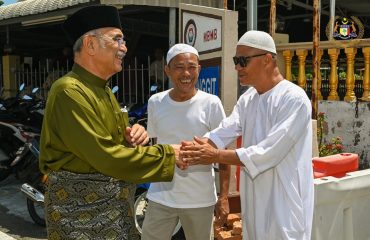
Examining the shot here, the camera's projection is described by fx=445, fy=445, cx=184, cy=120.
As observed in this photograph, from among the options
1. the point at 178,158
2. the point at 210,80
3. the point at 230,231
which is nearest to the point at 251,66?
the point at 178,158

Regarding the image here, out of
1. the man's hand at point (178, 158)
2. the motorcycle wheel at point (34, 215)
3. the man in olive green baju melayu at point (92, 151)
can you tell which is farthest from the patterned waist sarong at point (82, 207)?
the motorcycle wheel at point (34, 215)

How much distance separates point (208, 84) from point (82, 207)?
2372mm

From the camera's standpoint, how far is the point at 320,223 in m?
2.94

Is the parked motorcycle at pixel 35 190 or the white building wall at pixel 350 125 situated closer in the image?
the parked motorcycle at pixel 35 190

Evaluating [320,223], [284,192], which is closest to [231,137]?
[284,192]

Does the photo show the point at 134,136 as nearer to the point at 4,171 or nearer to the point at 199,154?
the point at 199,154

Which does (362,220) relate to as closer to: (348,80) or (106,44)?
(106,44)

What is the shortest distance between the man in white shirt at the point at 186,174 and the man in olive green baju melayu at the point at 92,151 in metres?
0.83

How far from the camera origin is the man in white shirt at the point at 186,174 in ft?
10.2

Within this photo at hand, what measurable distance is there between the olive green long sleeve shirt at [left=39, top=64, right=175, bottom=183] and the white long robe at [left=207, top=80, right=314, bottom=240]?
1.75 feet

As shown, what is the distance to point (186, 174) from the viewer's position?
313 cm

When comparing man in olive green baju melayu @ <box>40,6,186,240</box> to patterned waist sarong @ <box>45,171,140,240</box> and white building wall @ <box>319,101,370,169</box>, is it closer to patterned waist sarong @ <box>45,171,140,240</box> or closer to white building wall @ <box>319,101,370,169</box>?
patterned waist sarong @ <box>45,171,140,240</box>

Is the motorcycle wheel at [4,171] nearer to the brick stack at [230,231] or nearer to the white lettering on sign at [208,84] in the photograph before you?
the white lettering on sign at [208,84]

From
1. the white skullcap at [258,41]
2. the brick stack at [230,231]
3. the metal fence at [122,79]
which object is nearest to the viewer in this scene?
the white skullcap at [258,41]
